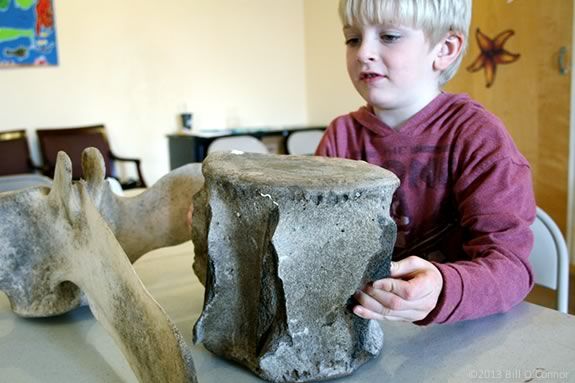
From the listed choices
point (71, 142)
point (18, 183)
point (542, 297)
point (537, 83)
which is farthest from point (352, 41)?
point (71, 142)

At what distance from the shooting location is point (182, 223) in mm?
857

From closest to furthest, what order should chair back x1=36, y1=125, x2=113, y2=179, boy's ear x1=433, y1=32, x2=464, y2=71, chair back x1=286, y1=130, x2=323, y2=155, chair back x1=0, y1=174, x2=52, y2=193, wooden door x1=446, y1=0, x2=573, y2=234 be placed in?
boy's ear x1=433, y1=32, x2=464, y2=71 → chair back x1=0, y1=174, x2=52, y2=193 → wooden door x1=446, y1=0, x2=573, y2=234 → chair back x1=36, y1=125, x2=113, y2=179 → chair back x1=286, y1=130, x2=323, y2=155

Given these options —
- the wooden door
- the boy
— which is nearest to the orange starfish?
the wooden door

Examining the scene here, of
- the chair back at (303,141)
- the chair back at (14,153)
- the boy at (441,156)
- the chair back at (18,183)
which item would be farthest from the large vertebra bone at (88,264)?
the chair back at (303,141)

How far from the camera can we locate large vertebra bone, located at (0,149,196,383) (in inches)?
20.0

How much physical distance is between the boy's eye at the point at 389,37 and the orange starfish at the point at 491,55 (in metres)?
2.19

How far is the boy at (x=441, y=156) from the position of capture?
2.22ft

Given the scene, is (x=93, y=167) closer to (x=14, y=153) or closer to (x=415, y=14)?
(x=415, y=14)

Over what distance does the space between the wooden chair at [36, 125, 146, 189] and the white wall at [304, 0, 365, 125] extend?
1678 mm

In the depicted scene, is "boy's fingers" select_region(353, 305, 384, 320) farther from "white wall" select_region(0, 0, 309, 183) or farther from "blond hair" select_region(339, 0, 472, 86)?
"white wall" select_region(0, 0, 309, 183)

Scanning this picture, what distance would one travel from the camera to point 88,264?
0.63 m

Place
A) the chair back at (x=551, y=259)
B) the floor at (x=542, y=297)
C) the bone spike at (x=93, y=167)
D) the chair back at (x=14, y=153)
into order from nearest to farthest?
1. the bone spike at (x=93, y=167)
2. the chair back at (x=551, y=259)
3. the floor at (x=542, y=297)
4. the chair back at (x=14, y=153)

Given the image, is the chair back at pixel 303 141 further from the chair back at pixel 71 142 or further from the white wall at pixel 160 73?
the chair back at pixel 71 142

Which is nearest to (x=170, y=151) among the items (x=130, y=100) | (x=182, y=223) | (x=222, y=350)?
(x=130, y=100)
